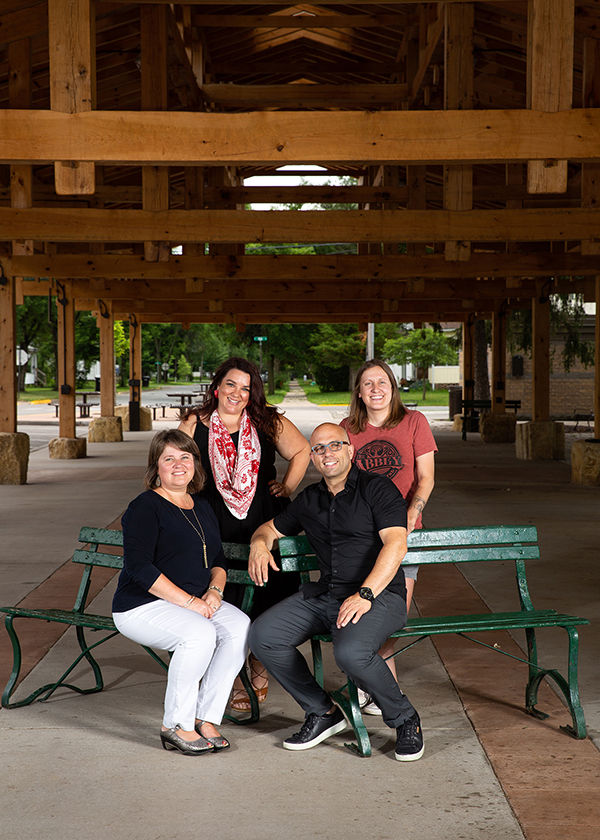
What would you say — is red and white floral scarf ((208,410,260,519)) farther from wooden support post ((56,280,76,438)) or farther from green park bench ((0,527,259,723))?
wooden support post ((56,280,76,438))

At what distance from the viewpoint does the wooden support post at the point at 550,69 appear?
17.9 ft

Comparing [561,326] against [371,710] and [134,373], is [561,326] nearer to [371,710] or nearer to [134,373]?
[134,373]

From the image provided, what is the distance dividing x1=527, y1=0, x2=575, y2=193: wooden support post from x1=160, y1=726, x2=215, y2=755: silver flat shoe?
3.75 metres

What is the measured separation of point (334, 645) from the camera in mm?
3514

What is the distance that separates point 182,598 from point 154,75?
7.47 metres

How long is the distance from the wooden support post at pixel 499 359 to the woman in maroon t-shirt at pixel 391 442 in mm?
16286

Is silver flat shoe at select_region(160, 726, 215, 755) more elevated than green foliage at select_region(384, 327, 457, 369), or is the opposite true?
green foliage at select_region(384, 327, 457, 369)

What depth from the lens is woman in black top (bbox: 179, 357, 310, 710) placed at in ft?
13.3

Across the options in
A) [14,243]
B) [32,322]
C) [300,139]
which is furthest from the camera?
[32,322]

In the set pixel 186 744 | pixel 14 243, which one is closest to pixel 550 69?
pixel 186 744

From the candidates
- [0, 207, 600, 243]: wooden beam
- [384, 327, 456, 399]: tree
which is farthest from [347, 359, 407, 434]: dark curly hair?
[384, 327, 456, 399]: tree

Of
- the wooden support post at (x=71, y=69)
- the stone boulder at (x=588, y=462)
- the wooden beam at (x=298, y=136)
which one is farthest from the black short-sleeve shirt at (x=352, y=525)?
the stone boulder at (x=588, y=462)

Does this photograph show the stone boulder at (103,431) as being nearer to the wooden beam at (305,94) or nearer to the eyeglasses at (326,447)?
the wooden beam at (305,94)

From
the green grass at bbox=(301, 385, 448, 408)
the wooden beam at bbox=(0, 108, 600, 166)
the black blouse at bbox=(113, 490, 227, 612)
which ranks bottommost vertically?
the green grass at bbox=(301, 385, 448, 408)
